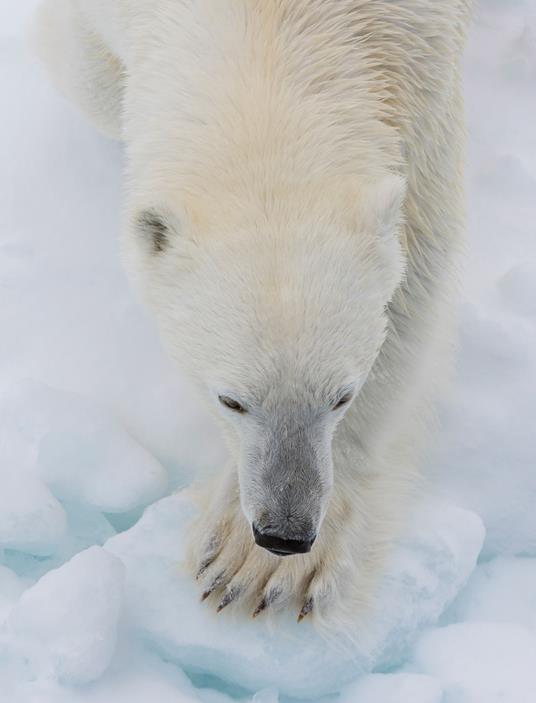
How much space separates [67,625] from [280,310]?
27.1 inches

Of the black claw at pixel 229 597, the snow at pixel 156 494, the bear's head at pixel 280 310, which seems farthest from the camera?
the black claw at pixel 229 597

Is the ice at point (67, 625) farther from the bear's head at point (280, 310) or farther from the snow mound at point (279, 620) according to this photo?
the bear's head at point (280, 310)

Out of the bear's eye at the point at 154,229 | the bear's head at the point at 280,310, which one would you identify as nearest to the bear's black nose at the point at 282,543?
the bear's head at the point at 280,310

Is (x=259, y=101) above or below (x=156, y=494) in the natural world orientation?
above

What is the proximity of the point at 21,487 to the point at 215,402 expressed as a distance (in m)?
0.55

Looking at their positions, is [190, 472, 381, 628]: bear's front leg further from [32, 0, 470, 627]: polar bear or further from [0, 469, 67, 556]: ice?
[0, 469, 67, 556]: ice

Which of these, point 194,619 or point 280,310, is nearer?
→ point 280,310

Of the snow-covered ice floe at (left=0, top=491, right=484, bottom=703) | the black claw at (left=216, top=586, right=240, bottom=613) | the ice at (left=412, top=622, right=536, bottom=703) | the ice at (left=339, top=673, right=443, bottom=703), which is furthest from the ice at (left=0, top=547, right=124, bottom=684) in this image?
the ice at (left=412, top=622, right=536, bottom=703)

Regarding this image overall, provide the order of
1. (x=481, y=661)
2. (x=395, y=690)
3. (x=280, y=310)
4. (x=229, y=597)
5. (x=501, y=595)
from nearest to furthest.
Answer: (x=280, y=310)
(x=395, y=690)
(x=481, y=661)
(x=229, y=597)
(x=501, y=595)

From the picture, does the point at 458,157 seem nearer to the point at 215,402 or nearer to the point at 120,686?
the point at 215,402

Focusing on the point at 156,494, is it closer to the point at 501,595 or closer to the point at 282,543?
the point at 282,543

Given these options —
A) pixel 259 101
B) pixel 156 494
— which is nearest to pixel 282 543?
pixel 156 494

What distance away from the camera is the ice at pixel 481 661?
2209mm

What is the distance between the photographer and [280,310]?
194 cm
